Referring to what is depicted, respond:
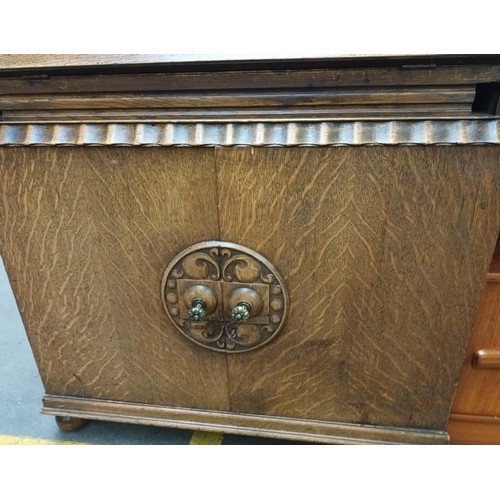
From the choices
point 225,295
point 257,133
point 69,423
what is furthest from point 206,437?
point 257,133

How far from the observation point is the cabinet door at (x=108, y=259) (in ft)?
2.15

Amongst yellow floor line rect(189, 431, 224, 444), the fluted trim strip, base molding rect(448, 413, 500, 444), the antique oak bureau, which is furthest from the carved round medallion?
base molding rect(448, 413, 500, 444)

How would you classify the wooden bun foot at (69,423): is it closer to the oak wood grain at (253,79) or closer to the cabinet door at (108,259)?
the cabinet door at (108,259)

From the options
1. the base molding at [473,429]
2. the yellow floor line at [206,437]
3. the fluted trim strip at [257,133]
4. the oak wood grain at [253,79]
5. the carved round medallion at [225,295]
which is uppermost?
the oak wood grain at [253,79]

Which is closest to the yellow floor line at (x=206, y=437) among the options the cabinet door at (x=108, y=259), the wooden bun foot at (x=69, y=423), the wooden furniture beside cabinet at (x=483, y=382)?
the cabinet door at (x=108, y=259)

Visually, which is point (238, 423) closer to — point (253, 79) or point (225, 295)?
point (225, 295)

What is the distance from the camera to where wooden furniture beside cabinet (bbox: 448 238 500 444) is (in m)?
0.74

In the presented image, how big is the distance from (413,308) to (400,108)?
0.30 metres

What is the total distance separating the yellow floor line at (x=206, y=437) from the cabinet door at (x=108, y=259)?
0.13m

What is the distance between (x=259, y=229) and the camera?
0.67 meters

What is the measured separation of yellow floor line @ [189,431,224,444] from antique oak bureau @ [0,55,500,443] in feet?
0.31

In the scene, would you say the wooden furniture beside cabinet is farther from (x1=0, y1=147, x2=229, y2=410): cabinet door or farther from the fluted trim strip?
(x1=0, y1=147, x2=229, y2=410): cabinet door

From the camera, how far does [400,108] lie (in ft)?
1.92

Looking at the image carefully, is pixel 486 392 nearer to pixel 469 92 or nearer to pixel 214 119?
pixel 469 92
